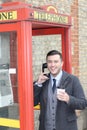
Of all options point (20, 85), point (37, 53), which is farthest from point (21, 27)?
point (37, 53)

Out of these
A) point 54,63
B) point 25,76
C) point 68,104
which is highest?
point 54,63

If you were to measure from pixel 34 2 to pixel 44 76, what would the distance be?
110 inches

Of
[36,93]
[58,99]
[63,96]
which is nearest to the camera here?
[63,96]

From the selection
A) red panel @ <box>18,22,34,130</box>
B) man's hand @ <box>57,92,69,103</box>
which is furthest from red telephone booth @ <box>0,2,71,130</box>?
man's hand @ <box>57,92,69,103</box>

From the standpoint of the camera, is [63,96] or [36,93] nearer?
[63,96]

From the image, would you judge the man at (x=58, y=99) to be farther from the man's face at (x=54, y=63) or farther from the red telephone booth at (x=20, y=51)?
the red telephone booth at (x=20, y=51)

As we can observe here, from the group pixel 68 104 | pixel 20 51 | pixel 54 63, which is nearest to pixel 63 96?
pixel 68 104

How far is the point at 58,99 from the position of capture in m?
3.36

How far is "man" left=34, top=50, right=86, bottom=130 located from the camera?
339cm

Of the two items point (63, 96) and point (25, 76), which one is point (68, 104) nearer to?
point (63, 96)

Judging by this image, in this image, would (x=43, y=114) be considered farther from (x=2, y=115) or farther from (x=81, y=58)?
(x=81, y=58)

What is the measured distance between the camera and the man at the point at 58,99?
134 inches

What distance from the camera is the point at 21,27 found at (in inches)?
118

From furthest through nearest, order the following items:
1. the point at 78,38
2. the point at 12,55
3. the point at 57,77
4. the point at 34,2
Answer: the point at 78,38
the point at 34,2
the point at 57,77
the point at 12,55
